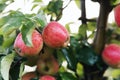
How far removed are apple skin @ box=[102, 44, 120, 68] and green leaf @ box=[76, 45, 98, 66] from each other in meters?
0.03

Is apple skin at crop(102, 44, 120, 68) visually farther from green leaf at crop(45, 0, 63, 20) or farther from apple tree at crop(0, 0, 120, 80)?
green leaf at crop(45, 0, 63, 20)

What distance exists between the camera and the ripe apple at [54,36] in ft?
2.23

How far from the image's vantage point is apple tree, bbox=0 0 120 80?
67cm

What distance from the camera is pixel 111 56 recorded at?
2.71 ft

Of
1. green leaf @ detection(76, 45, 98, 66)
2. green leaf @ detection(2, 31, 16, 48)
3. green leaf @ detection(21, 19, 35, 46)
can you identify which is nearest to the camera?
green leaf @ detection(21, 19, 35, 46)

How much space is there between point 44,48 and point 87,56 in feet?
0.54

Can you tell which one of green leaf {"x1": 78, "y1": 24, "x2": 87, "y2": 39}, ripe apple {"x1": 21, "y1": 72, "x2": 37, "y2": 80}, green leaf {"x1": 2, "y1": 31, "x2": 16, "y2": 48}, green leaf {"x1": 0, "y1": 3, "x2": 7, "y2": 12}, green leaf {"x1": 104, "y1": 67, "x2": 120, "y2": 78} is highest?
green leaf {"x1": 0, "y1": 3, "x2": 7, "y2": 12}

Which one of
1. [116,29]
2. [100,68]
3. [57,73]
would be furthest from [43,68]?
[116,29]

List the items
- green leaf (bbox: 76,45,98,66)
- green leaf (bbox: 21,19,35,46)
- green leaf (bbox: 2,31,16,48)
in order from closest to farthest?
1. green leaf (bbox: 21,19,35,46)
2. green leaf (bbox: 2,31,16,48)
3. green leaf (bbox: 76,45,98,66)

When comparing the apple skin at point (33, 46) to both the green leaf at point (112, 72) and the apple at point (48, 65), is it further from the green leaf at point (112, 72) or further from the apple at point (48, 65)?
the green leaf at point (112, 72)

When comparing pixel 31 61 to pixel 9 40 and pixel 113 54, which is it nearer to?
pixel 9 40

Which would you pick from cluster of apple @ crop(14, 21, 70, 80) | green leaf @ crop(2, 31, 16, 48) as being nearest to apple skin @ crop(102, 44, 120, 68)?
cluster of apple @ crop(14, 21, 70, 80)

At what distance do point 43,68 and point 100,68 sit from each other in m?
0.17

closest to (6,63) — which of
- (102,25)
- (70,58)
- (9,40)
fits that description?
(9,40)
